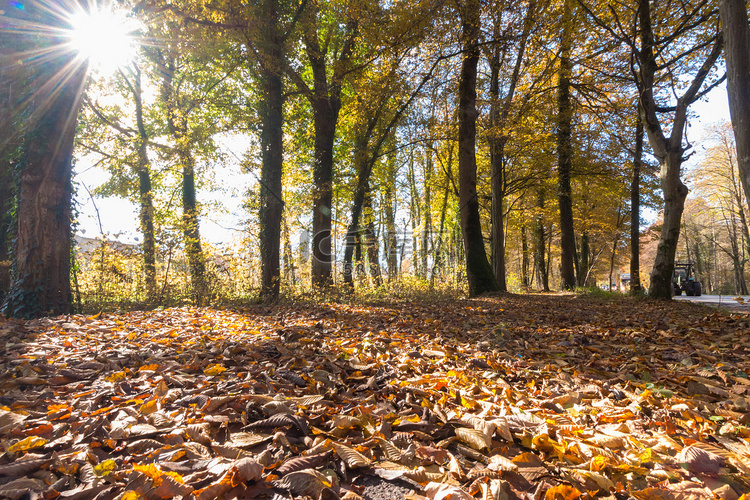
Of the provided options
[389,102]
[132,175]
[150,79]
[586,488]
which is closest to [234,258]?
[389,102]

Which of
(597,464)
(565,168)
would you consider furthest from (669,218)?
(597,464)

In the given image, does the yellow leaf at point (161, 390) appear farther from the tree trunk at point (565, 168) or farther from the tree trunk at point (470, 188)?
the tree trunk at point (565, 168)

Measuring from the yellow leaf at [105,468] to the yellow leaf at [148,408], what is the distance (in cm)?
51

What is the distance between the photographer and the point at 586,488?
4.19ft

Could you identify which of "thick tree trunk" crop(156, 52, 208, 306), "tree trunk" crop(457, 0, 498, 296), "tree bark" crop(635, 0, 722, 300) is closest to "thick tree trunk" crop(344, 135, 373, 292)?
"tree trunk" crop(457, 0, 498, 296)

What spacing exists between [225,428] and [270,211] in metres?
6.95

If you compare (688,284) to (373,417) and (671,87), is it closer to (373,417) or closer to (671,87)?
(671,87)

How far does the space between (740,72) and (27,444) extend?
21.9 feet

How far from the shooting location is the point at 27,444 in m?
1.49

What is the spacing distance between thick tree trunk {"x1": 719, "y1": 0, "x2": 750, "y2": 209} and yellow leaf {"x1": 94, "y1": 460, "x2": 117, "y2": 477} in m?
5.92

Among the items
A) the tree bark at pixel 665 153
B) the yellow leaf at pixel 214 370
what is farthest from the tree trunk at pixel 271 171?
the tree bark at pixel 665 153

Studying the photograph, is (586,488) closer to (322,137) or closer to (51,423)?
(51,423)

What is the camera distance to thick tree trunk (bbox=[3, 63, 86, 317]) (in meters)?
5.18

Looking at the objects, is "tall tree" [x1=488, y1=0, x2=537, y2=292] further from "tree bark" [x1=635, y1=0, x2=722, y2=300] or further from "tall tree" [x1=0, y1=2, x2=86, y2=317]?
"tall tree" [x1=0, y1=2, x2=86, y2=317]
